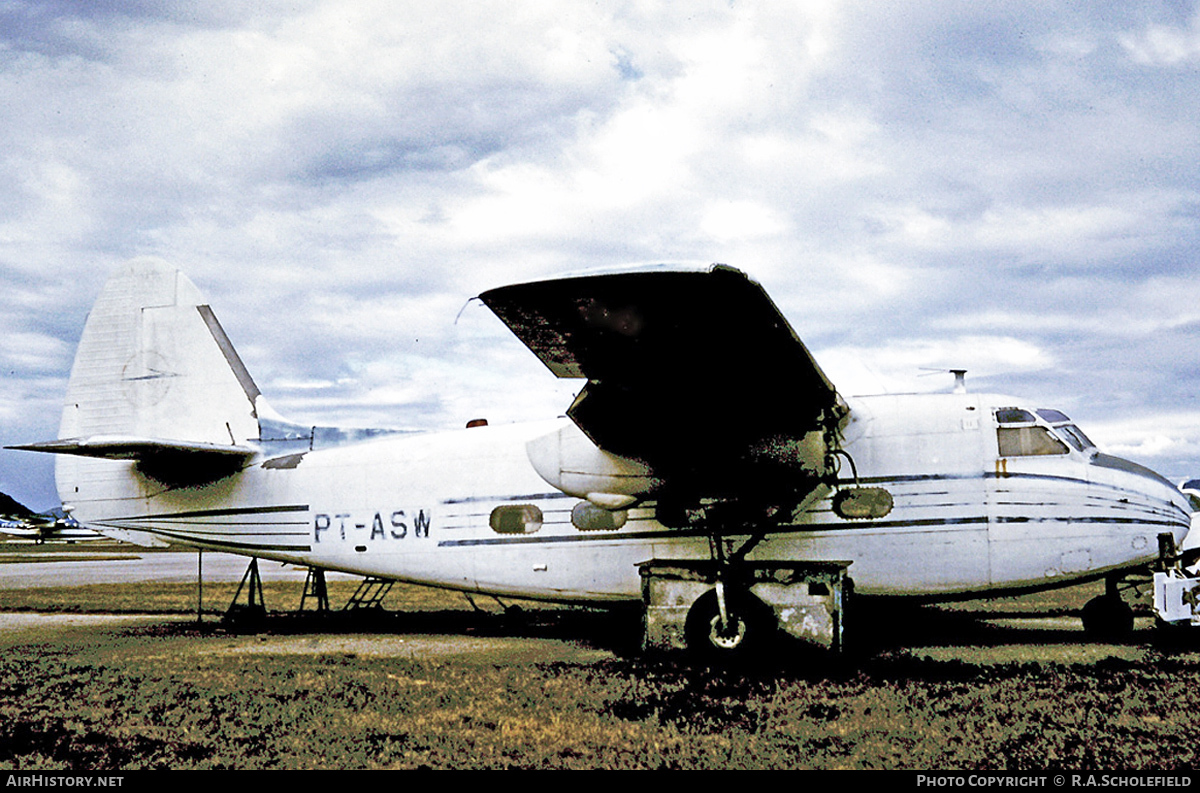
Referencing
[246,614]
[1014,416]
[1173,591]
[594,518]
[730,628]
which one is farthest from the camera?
[246,614]

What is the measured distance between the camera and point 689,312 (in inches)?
275

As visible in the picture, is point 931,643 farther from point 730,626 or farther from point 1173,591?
point 730,626

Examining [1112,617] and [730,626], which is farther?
[1112,617]

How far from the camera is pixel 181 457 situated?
12.5 metres

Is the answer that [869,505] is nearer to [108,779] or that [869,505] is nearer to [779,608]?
[779,608]

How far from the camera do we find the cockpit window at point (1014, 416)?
1020cm

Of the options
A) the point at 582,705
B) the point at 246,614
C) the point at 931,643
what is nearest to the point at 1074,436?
the point at 931,643

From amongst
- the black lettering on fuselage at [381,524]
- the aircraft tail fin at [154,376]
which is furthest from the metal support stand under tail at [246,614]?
the aircraft tail fin at [154,376]

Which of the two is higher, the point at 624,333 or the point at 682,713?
the point at 624,333

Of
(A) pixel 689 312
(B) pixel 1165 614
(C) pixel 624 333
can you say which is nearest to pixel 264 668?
(C) pixel 624 333

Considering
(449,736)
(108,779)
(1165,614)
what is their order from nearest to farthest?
(108,779)
(449,736)
(1165,614)

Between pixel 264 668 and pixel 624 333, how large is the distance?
17.9 ft

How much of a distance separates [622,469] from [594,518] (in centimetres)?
147

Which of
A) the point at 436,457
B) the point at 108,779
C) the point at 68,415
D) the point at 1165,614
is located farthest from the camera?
the point at 68,415
